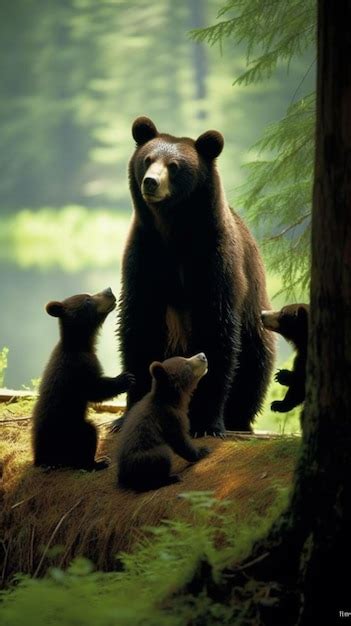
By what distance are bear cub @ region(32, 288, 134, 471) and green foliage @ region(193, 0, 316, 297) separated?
99.6 inches

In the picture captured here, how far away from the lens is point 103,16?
23.5m

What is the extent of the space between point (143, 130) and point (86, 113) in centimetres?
1741

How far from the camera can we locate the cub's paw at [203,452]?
588 cm

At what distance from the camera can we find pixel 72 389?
19.7 ft

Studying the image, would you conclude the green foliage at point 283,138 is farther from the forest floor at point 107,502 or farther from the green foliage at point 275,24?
the forest floor at point 107,502

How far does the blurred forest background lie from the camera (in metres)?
22.2

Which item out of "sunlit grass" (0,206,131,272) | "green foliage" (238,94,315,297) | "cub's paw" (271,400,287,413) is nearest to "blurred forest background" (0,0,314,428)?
"sunlit grass" (0,206,131,272)

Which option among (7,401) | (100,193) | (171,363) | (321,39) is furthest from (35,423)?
(100,193)

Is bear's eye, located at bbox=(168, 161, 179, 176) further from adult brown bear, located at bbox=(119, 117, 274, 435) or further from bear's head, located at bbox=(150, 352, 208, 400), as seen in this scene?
bear's head, located at bbox=(150, 352, 208, 400)

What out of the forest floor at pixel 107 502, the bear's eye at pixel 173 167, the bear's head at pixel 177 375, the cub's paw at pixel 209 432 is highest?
the bear's eye at pixel 173 167

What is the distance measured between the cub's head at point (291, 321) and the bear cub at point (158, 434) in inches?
28.6

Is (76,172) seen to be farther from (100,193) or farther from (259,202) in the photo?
(259,202)

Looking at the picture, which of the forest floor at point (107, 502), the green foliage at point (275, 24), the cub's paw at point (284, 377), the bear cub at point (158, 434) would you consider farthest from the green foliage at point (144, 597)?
the green foliage at point (275, 24)

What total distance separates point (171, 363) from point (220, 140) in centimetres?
187
